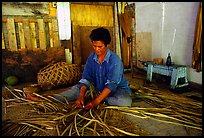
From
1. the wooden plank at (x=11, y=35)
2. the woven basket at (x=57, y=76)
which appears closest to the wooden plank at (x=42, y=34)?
the wooden plank at (x=11, y=35)

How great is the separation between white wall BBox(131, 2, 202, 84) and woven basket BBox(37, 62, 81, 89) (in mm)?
1896

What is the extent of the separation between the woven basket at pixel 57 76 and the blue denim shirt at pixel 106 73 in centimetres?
132

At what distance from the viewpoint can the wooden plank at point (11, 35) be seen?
421 centimetres

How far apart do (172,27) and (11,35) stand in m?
3.48

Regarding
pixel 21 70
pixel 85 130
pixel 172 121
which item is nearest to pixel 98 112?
pixel 85 130

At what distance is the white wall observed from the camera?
332 centimetres

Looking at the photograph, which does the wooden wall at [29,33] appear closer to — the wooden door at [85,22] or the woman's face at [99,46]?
the wooden door at [85,22]

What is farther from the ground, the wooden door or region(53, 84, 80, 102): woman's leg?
the wooden door

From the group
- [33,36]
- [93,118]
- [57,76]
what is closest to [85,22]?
[33,36]

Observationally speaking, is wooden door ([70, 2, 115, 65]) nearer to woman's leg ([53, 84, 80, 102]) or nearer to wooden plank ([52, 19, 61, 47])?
wooden plank ([52, 19, 61, 47])

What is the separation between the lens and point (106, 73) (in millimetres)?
2455

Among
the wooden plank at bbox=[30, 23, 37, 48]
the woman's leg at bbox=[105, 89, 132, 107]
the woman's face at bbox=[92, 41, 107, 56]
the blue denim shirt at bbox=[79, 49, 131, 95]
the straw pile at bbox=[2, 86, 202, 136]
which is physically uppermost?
the wooden plank at bbox=[30, 23, 37, 48]

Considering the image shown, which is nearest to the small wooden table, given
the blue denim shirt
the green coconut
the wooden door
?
the blue denim shirt

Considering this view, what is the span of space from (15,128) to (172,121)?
168 centimetres
